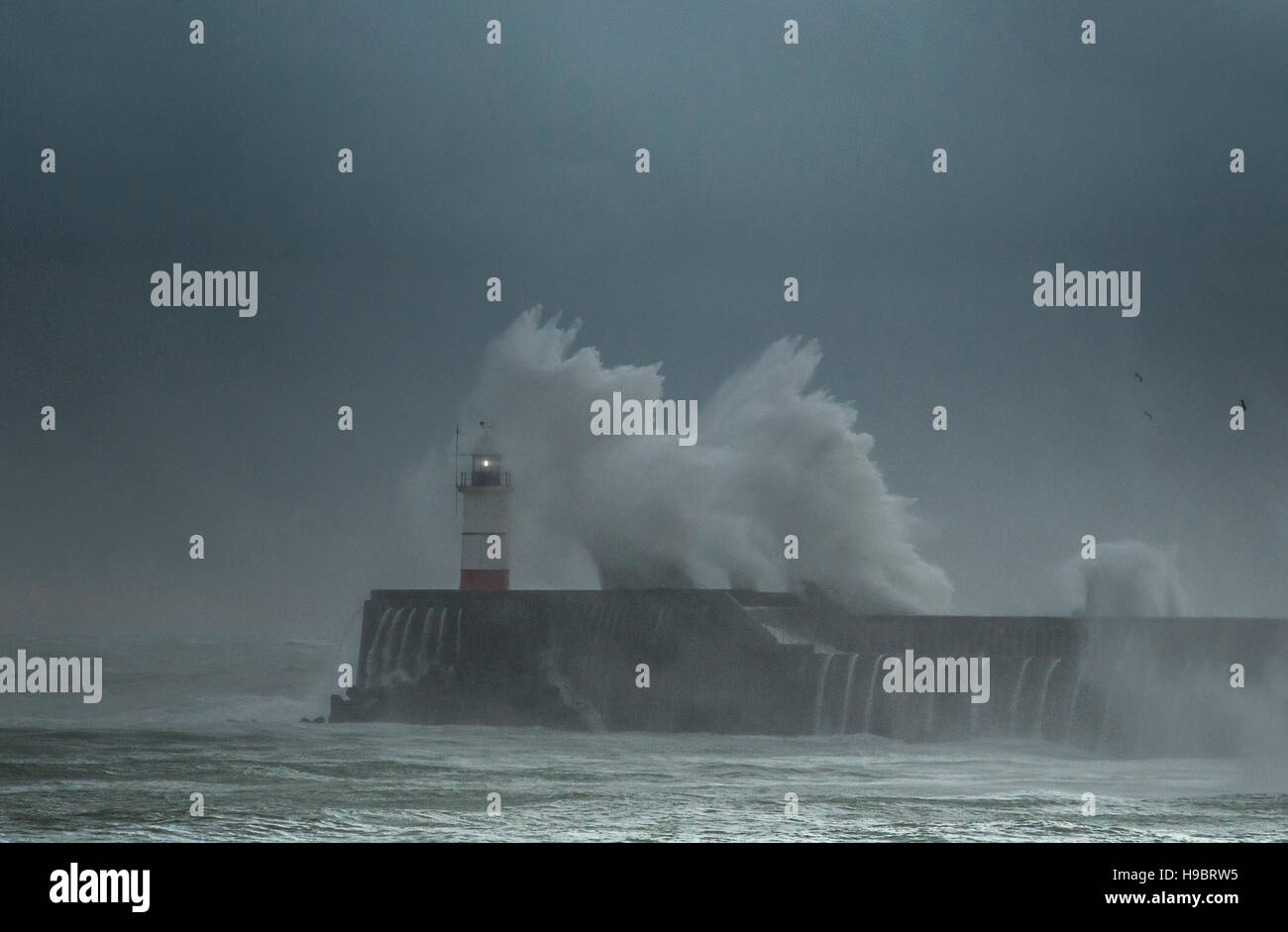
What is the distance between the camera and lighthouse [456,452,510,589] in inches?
1280

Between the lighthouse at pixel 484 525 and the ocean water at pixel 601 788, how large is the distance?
9.72 ft

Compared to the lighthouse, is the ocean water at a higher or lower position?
lower

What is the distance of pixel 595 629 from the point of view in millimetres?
30141

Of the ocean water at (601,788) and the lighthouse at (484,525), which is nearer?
the ocean water at (601,788)

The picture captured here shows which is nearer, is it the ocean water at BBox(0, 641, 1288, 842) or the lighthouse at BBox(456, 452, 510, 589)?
the ocean water at BBox(0, 641, 1288, 842)

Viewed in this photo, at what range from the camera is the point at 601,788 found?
80.6 ft

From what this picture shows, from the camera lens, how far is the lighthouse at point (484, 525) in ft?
107

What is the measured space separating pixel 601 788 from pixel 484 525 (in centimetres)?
968

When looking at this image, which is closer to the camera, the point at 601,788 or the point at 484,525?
the point at 601,788

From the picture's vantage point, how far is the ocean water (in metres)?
21.0

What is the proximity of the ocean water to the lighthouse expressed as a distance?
9.72ft
